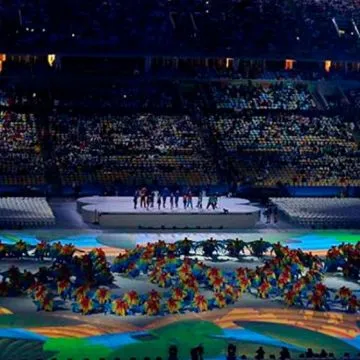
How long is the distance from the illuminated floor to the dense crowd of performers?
0.50 metres

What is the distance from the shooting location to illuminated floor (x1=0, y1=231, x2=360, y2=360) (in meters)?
34.6

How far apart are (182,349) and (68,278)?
731 centimetres

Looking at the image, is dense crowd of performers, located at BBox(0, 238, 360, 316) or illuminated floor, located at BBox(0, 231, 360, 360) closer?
illuminated floor, located at BBox(0, 231, 360, 360)

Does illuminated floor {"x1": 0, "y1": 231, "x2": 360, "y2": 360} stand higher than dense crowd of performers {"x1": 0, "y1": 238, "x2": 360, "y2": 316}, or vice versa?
dense crowd of performers {"x1": 0, "y1": 238, "x2": 360, "y2": 316}

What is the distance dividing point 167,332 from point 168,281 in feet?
18.7

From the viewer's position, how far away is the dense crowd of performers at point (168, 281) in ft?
127

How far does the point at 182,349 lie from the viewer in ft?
114

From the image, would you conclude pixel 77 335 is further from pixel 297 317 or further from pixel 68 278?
pixel 297 317

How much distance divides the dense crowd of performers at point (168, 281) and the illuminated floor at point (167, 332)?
503 millimetres

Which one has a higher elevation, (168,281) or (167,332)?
(168,281)

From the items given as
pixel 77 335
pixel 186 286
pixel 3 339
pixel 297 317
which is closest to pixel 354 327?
pixel 297 317

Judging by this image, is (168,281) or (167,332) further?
(168,281)

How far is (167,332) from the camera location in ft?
121

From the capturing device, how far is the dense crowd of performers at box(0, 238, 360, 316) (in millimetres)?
38719
